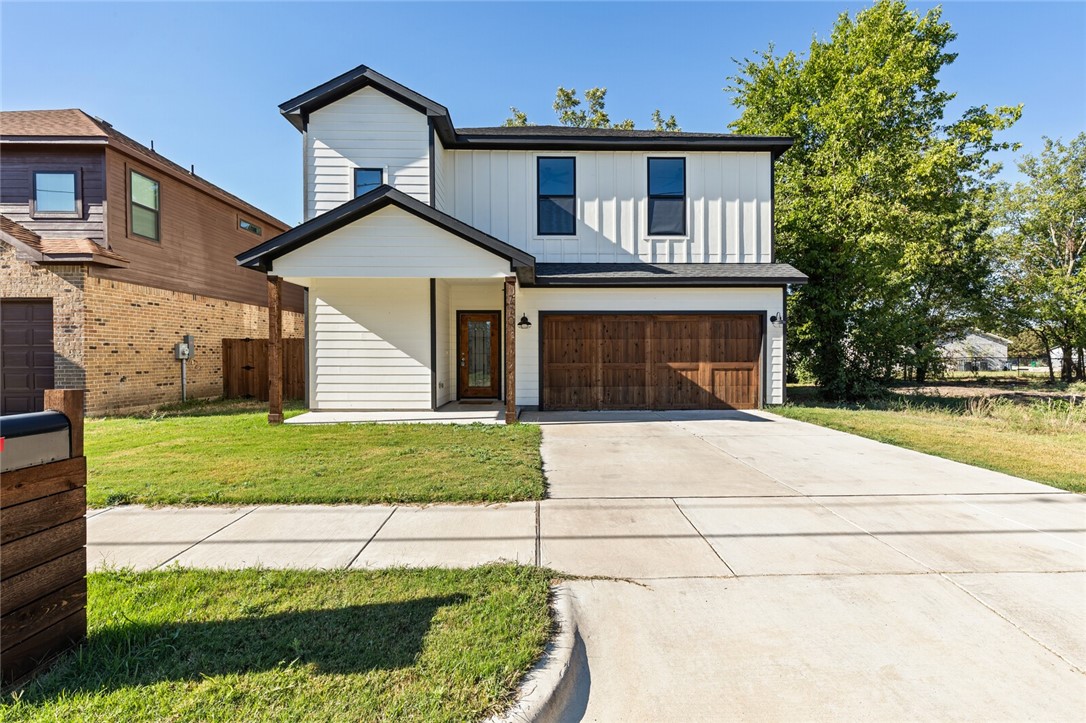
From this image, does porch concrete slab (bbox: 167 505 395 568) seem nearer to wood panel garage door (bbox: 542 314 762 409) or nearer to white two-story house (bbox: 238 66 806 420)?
white two-story house (bbox: 238 66 806 420)

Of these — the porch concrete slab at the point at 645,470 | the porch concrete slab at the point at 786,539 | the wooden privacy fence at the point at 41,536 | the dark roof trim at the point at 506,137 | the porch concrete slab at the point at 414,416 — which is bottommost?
the porch concrete slab at the point at 786,539

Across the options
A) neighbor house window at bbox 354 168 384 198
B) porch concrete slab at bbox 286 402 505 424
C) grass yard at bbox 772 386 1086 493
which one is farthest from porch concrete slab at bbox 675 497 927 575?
neighbor house window at bbox 354 168 384 198

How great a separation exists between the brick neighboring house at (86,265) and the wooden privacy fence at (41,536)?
33.5 ft

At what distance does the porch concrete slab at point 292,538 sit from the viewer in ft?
11.5

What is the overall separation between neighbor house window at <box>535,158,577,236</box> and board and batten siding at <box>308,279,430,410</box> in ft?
10.6

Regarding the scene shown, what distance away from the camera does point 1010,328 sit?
74.5 feet

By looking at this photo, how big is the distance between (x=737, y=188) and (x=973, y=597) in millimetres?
10749

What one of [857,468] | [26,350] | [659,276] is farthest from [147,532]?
[26,350]

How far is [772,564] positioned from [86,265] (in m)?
13.3

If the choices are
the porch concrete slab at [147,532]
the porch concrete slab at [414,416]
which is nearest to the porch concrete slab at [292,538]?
the porch concrete slab at [147,532]

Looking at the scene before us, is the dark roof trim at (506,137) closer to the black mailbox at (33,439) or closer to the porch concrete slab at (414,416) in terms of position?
the porch concrete slab at (414,416)

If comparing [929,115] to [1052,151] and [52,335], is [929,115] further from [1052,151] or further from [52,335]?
[52,335]

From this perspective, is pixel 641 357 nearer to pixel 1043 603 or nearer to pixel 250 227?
pixel 1043 603

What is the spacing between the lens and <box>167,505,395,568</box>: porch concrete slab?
3.51m
